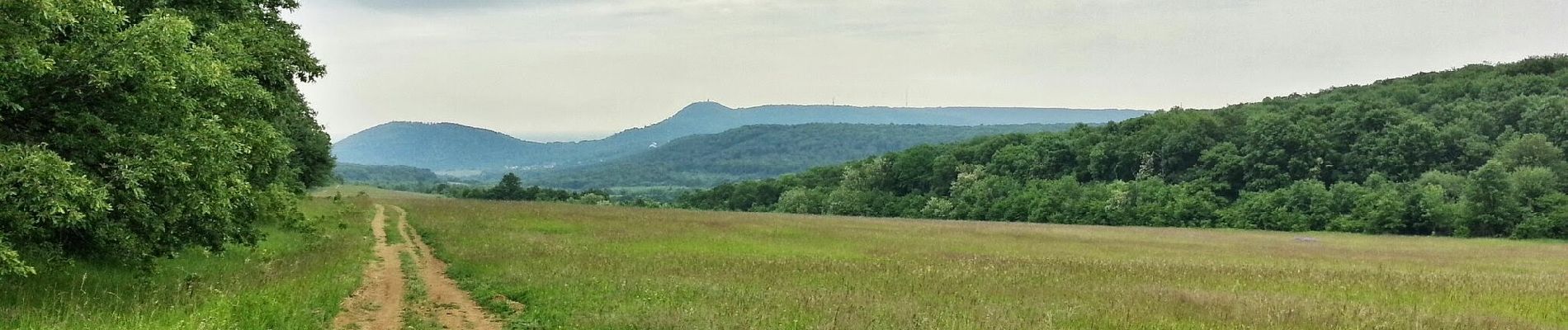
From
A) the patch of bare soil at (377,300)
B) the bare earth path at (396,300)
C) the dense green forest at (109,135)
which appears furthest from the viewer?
the bare earth path at (396,300)

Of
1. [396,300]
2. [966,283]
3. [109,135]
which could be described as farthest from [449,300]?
[966,283]

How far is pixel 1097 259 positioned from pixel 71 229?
986 inches

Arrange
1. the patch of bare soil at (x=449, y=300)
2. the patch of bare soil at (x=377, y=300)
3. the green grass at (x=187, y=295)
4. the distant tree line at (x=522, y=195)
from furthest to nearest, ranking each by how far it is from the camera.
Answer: the distant tree line at (x=522, y=195), the patch of bare soil at (x=449, y=300), the patch of bare soil at (x=377, y=300), the green grass at (x=187, y=295)

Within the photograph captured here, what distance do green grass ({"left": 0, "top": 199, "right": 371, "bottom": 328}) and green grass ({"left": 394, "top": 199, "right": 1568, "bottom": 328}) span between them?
269cm

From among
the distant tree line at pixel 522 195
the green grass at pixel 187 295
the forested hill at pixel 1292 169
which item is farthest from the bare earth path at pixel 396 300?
the distant tree line at pixel 522 195

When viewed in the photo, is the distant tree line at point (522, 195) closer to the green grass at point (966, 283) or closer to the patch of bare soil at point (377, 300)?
the green grass at point (966, 283)

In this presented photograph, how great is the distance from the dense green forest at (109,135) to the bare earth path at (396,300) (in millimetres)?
2306

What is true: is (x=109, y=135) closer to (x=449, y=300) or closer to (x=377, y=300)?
(x=377, y=300)

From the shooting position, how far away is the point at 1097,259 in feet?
91.1

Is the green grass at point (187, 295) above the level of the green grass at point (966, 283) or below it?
above

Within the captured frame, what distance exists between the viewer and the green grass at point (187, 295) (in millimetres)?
10227

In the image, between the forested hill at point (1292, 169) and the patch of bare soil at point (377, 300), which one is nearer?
the patch of bare soil at point (377, 300)

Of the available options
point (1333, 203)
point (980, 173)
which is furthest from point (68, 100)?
A: point (980, 173)

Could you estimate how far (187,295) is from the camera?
40.7 feet
